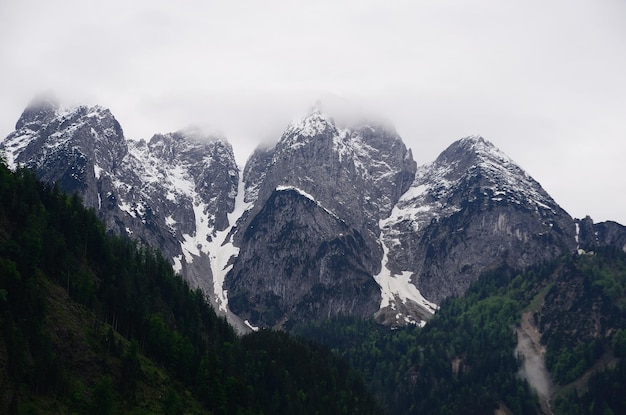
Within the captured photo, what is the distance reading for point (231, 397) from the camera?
16100cm

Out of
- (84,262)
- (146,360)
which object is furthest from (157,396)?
(84,262)

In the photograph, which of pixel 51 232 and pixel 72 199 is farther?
pixel 72 199

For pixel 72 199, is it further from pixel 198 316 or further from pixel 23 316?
pixel 23 316

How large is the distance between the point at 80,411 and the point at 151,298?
62.9 meters

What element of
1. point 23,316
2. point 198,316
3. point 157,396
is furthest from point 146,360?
point 198,316

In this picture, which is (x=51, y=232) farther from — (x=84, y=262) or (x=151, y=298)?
(x=151, y=298)

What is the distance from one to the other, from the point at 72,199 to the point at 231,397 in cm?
6374

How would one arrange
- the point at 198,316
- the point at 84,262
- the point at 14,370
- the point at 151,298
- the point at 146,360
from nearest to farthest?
the point at 14,370 < the point at 146,360 < the point at 84,262 < the point at 151,298 < the point at 198,316

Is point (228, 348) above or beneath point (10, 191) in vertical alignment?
beneath

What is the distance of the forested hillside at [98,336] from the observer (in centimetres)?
12462

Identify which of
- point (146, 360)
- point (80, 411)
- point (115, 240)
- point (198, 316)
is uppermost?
point (115, 240)

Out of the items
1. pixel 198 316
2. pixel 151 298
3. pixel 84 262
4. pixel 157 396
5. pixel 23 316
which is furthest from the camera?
pixel 198 316

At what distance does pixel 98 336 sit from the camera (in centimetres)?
14475

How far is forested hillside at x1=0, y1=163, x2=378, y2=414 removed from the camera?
125 metres
